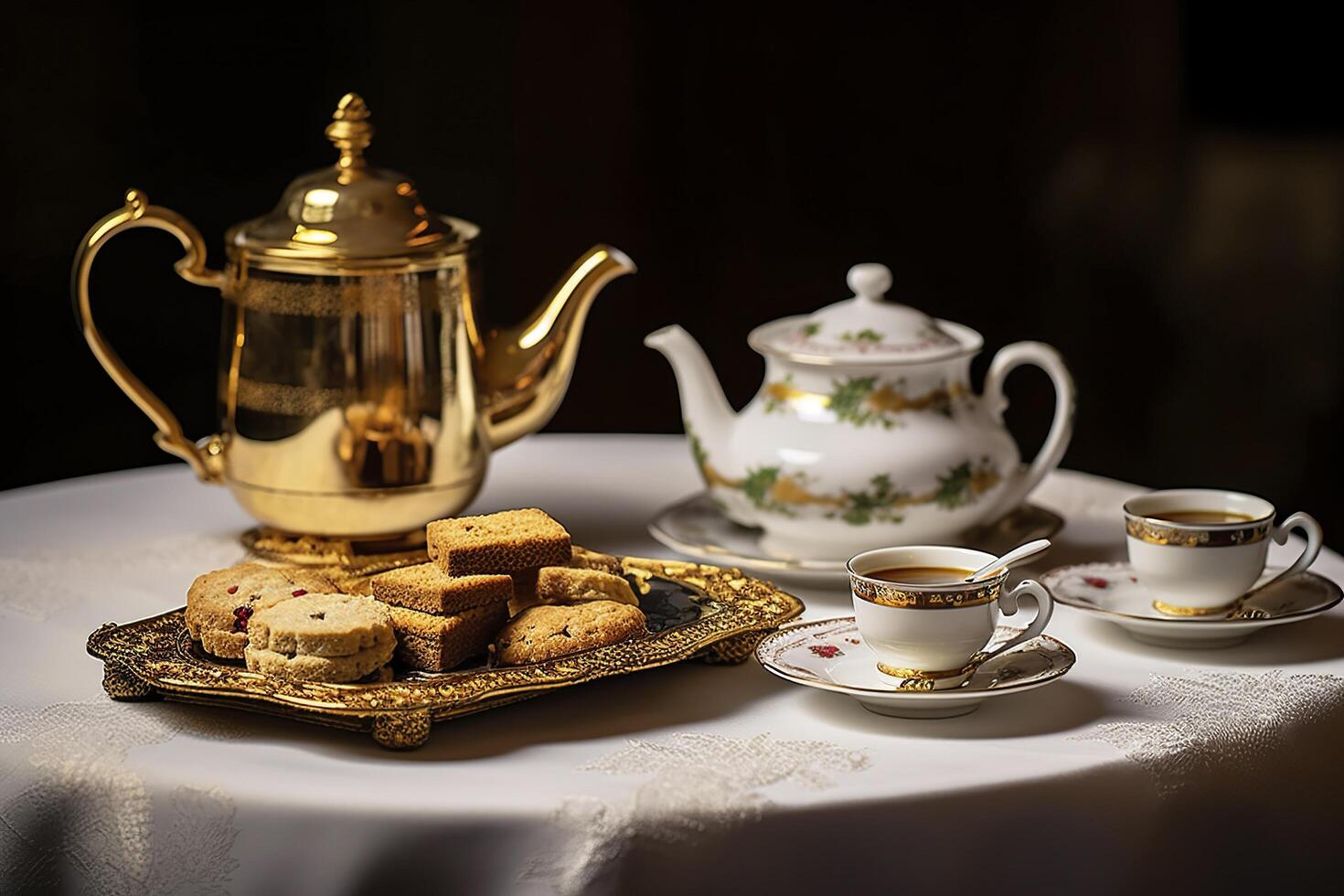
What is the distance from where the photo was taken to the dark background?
2.95 m

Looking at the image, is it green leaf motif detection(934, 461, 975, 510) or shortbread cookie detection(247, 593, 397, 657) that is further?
green leaf motif detection(934, 461, 975, 510)

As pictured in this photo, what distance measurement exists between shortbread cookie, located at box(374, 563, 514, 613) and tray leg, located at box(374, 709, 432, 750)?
95 millimetres

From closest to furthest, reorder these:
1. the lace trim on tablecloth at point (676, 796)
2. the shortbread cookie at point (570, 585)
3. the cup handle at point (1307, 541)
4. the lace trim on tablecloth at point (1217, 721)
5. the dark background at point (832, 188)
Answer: the lace trim on tablecloth at point (676, 796), the lace trim on tablecloth at point (1217, 721), the shortbread cookie at point (570, 585), the cup handle at point (1307, 541), the dark background at point (832, 188)

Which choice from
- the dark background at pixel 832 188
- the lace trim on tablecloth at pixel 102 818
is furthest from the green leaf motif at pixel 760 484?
the dark background at pixel 832 188

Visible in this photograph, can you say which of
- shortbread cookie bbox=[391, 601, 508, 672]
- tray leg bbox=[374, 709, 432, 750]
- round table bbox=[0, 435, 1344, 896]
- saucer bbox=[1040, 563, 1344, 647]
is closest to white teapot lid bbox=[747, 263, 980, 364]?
saucer bbox=[1040, 563, 1344, 647]

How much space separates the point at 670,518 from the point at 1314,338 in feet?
6.50

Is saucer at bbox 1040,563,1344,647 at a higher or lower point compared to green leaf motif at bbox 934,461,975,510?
lower

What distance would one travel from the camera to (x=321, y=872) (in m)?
1.00

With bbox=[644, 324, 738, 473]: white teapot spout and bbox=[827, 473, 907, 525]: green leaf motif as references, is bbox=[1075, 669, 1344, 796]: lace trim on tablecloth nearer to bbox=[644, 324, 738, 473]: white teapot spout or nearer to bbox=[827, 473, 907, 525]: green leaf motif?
bbox=[827, 473, 907, 525]: green leaf motif

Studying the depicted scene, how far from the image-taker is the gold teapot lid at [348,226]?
1471 mm

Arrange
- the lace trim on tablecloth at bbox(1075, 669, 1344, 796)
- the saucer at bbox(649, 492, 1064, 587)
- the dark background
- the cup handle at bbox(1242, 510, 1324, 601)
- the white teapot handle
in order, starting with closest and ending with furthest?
1. the lace trim on tablecloth at bbox(1075, 669, 1344, 796)
2. the cup handle at bbox(1242, 510, 1324, 601)
3. the saucer at bbox(649, 492, 1064, 587)
4. the white teapot handle
5. the dark background

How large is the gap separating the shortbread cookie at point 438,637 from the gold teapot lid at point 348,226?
42 cm

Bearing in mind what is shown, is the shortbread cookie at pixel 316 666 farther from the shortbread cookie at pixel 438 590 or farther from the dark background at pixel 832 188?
the dark background at pixel 832 188

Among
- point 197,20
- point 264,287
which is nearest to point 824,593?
point 264,287
